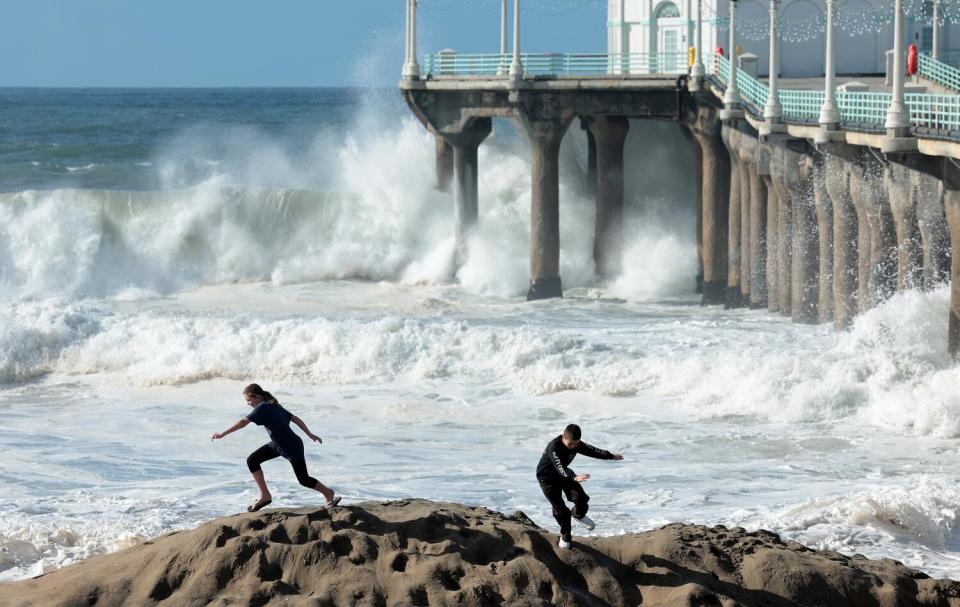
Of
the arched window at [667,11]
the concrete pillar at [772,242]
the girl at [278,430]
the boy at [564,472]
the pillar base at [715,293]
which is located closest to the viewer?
the boy at [564,472]

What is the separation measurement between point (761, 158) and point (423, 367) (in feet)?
22.3

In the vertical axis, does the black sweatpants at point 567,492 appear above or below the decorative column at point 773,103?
below

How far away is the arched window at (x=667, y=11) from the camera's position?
1375 inches

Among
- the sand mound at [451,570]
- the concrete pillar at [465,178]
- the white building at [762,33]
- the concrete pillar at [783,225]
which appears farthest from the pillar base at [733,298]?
the sand mound at [451,570]

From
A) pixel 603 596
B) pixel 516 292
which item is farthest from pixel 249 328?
pixel 603 596

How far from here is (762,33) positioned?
34688 mm

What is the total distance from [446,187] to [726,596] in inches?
1077

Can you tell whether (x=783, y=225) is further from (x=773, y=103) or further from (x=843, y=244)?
(x=843, y=244)

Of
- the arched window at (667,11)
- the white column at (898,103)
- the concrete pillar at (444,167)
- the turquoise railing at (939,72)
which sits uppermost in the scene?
the arched window at (667,11)

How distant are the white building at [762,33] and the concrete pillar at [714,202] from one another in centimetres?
498

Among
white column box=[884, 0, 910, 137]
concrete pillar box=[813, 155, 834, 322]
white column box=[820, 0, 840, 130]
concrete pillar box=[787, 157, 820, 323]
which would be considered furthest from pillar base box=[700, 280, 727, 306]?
white column box=[884, 0, 910, 137]

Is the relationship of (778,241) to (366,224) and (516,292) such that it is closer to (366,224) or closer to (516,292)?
(516,292)

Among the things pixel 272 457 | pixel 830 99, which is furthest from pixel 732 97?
pixel 272 457

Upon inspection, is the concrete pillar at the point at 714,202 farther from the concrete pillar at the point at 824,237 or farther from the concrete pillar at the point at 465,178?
the concrete pillar at the point at 465,178
